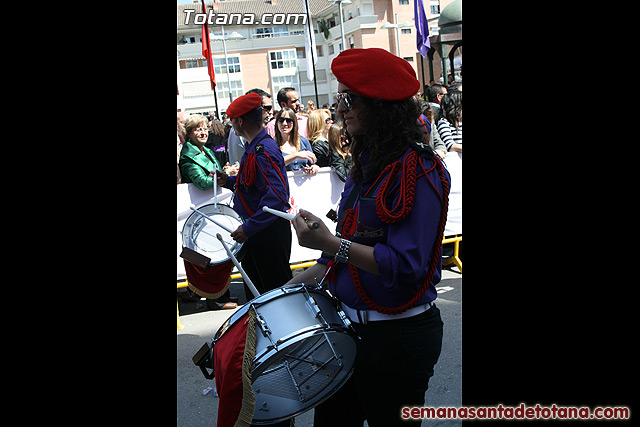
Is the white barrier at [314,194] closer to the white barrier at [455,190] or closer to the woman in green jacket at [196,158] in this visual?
the woman in green jacket at [196,158]

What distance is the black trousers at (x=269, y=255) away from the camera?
378 cm

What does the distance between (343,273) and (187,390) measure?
7.93 feet

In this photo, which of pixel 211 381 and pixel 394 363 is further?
pixel 211 381

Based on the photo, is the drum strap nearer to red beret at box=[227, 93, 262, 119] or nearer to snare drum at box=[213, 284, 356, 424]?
red beret at box=[227, 93, 262, 119]

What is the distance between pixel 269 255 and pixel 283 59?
6428 cm

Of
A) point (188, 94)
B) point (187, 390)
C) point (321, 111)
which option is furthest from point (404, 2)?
point (187, 390)

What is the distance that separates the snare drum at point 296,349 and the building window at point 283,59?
215 ft

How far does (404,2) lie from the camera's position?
193 feet

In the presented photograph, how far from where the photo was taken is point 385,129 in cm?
188

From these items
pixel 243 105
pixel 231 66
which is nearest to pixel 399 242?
pixel 243 105

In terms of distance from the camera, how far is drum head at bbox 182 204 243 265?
156 inches

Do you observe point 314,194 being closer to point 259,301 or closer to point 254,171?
point 254,171

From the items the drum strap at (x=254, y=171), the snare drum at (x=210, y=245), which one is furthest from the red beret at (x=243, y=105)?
the snare drum at (x=210, y=245)
